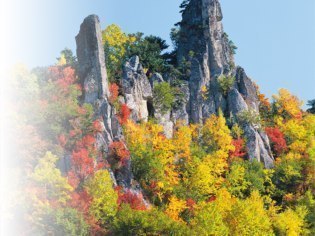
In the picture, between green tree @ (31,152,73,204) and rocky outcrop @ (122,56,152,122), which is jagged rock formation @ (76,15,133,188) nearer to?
rocky outcrop @ (122,56,152,122)

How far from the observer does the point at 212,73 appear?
229ft

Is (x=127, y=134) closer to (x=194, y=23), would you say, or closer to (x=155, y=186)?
(x=155, y=186)

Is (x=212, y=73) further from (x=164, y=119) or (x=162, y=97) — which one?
(x=164, y=119)

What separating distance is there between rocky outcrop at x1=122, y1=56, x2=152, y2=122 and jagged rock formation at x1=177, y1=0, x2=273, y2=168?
6352mm

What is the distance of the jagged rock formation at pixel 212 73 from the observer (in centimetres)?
6369

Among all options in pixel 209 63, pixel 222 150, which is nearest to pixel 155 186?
pixel 222 150

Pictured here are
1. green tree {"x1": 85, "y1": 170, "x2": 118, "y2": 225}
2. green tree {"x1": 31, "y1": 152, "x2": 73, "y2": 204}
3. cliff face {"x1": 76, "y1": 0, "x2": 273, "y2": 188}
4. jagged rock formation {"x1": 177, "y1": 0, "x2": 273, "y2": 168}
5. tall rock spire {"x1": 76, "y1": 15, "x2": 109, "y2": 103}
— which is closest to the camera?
green tree {"x1": 31, "y1": 152, "x2": 73, "y2": 204}

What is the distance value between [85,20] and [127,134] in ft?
39.6

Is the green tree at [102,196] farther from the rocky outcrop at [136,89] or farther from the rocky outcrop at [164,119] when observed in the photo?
the rocky outcrop at [164,119]

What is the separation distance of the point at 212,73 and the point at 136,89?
1347 centimetres

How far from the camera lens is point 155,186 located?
2023 inches

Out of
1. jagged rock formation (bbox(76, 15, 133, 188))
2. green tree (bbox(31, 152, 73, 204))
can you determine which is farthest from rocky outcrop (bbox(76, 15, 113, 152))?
green tree (bbox(31, 152, 73, 204))

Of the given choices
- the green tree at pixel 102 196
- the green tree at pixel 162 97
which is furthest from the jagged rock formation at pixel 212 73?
the green tree at pixel 102 196

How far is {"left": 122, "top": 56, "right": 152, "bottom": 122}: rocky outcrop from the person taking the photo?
191ft
